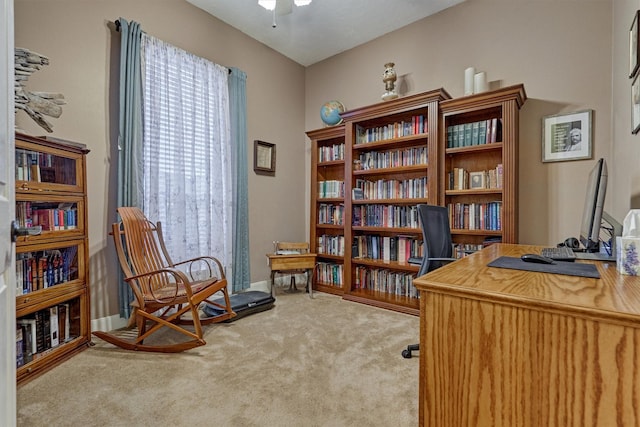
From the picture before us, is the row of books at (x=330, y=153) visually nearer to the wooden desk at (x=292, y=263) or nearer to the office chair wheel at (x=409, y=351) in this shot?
the wooden desk at (x=292, y=263)

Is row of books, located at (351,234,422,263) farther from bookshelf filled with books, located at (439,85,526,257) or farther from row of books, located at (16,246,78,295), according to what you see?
row of books, located at (16,246,78,295)

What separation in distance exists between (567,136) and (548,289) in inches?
90.3

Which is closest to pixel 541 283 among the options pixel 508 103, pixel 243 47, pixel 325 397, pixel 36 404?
pixel 325 397

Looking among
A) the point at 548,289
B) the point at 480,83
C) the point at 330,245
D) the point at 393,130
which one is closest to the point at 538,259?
the point at 548,289

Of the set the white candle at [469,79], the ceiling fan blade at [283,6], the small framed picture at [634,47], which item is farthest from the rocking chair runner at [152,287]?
the small framed picture at [634,47]

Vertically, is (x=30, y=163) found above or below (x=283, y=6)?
below

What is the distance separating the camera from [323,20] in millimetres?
3250

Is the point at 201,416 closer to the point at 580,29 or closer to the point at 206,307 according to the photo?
the point at 206,307

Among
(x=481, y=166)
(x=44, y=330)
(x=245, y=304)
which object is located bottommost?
(x=245, y=304)

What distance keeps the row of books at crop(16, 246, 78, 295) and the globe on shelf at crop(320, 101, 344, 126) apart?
2766 mm

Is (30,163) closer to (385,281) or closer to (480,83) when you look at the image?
(385,281)

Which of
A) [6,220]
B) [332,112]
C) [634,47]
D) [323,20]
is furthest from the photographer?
[332,112]

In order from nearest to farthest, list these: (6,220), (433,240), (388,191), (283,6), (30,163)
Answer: (6,220), (30,163), (433,240), (283,6), (388,191)

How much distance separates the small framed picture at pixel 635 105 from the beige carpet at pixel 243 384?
1.79 meters
